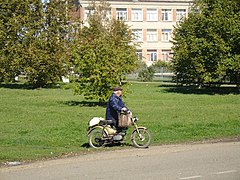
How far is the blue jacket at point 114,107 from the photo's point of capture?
493 inches

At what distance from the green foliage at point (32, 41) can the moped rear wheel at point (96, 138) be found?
32880 mm

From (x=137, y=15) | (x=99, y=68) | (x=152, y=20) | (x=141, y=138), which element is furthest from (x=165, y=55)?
(x=141, y=138)

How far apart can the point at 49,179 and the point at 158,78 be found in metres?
67.6

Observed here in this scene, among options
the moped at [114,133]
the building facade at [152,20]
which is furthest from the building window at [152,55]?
the moped at [114,133]

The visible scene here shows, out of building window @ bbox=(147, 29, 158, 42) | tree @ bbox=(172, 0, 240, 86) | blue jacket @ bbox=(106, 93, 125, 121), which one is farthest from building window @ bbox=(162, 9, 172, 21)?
blue jacket @ bbox=(106, 93, 125, 121)

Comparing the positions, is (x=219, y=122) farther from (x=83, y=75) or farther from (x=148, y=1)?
(x=148, y=1)

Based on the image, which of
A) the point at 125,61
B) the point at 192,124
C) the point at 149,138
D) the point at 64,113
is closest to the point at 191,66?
the point at 125,61

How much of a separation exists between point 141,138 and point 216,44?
25.3 metres

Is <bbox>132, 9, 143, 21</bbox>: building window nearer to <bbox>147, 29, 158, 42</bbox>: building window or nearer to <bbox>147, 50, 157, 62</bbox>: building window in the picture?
<bbox>147, 29, 158, 42</bbox>: building window

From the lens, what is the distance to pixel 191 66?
1577 inches

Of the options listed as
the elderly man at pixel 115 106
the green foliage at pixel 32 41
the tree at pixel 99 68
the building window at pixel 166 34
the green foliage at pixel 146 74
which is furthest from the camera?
the building window at pixel 166 34

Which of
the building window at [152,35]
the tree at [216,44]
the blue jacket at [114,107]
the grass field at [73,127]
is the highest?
the building window at [152,35]

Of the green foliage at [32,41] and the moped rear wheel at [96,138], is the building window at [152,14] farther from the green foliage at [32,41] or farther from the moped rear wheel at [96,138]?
the moped rear wheel at [96,138]

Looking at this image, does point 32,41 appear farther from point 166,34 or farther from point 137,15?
point 166,34
